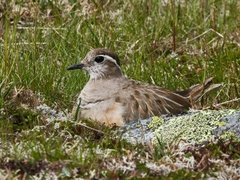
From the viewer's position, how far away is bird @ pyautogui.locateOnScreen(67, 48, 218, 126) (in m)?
8.34

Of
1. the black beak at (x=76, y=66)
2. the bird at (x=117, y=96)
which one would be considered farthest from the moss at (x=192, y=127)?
the black beak at (x=76, y=66)

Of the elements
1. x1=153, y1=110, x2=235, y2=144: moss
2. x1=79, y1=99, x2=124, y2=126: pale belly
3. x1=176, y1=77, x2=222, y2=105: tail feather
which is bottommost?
x1=176, y1=77, x2=222, y2=105: tail feather

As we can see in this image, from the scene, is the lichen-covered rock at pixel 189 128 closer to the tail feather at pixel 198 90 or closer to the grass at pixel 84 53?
the grass at pixel 84 53

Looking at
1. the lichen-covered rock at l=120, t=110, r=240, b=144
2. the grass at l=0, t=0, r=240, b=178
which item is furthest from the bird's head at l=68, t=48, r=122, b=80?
the lichen-covered rock at l=120, t=110, r=240, b=144

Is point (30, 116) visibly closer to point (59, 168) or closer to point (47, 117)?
point (47, 117)

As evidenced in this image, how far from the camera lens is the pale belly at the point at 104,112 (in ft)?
27.0

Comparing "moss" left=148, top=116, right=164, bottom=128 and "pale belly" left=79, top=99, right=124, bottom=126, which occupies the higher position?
"moss" left=148, top=116, right=164, bottom=128

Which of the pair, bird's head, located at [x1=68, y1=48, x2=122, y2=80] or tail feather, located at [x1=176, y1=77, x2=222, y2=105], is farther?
bird's head, located at [x1=68, y1=48, x2=122, y2=80]

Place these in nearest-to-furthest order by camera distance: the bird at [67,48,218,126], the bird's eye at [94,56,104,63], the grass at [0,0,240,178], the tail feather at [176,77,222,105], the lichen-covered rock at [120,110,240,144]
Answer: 1. the grass at [0,0,240,178]
2. the lichen-covered rock at [120,110,240,144]
3. the bird at [67,48,218,126]
4. the tail feather at [176,77,222,105]
5. the bird's eye at [94,56,104,63]

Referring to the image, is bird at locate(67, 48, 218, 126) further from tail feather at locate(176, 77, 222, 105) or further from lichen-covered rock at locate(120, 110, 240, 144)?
lichen-covered rock at locate(120, 110, 240, 144)

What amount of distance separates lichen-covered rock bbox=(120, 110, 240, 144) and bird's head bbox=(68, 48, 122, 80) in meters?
1.36

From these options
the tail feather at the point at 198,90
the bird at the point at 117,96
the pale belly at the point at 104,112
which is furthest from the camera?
the tail feather at the point at 198,90

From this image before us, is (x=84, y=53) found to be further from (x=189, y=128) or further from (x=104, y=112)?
(x=189, y=128)

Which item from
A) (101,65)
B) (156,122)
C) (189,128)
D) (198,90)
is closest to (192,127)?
(189,128)
